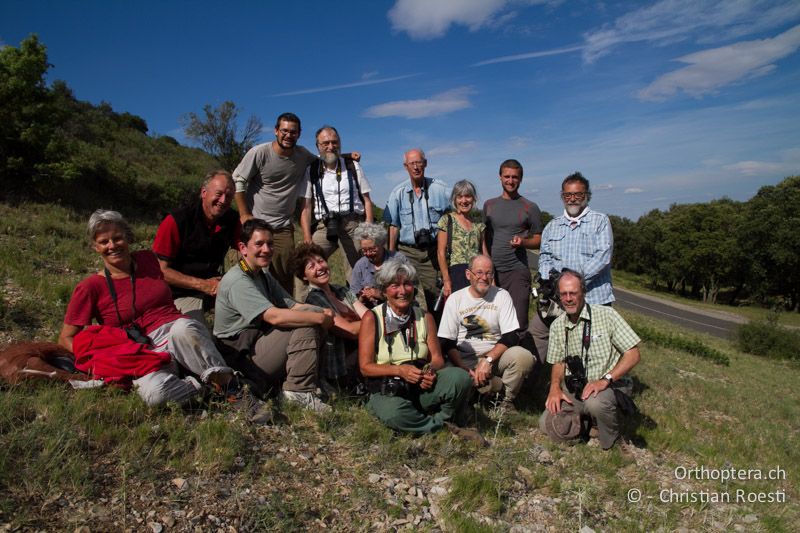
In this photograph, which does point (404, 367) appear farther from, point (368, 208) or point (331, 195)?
point (331, 195)

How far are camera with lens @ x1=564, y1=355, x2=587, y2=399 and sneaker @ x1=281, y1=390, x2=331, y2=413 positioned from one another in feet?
8.13

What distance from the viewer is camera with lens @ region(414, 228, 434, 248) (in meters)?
6.43

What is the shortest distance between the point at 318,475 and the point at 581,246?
13.3 feet

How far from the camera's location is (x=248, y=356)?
4434mm

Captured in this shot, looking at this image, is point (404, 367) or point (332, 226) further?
point (332, 226)

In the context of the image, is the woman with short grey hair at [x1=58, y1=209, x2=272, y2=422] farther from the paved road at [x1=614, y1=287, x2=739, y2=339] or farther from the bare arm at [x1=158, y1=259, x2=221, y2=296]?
Result: the paved road at [x1=614, y1=287, x2=739, y2=339]

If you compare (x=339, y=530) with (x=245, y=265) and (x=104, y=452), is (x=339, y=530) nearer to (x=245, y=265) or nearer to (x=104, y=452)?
(x=104, y=452)

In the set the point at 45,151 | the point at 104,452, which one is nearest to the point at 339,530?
the point at 104,452

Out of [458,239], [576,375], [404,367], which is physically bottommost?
[576,375]

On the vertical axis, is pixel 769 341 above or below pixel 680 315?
above

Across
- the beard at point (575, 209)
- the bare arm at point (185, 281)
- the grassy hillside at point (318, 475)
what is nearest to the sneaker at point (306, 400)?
the grassy hillside at point (318, 475)

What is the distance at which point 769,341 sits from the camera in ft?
82.7

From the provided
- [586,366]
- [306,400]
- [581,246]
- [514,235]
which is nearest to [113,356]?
[306,400]

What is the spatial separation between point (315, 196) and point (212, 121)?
31.4 metres
